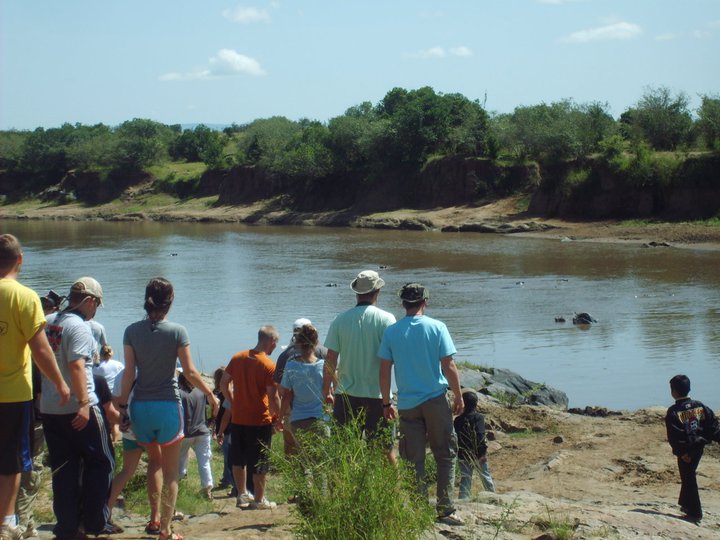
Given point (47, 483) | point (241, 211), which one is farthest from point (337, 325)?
point (241, 211)

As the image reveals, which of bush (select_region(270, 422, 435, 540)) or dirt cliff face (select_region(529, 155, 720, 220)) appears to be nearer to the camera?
bush (select_region(270, 422, 435, 540))

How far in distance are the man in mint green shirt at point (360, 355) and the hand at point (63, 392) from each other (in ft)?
6.22

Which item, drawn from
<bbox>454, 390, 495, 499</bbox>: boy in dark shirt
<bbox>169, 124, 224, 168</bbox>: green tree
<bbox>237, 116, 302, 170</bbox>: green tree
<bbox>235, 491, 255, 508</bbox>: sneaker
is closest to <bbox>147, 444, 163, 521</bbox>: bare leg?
<bbox>235, 491, 255, 508</bbox>: sneaker

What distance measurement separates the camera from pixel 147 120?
83312mm

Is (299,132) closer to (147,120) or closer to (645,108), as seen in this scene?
(147,120)

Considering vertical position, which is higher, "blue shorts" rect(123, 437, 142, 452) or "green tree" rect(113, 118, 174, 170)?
"green tree" rect(113, 118, 174, 170)

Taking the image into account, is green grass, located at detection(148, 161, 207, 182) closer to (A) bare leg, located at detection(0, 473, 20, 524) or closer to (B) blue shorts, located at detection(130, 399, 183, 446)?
(B) blue shorts, located at detection(130, 399, 183, 446)

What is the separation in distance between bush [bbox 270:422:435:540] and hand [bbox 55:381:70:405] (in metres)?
1.34

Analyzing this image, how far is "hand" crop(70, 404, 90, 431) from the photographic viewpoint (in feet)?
18.1

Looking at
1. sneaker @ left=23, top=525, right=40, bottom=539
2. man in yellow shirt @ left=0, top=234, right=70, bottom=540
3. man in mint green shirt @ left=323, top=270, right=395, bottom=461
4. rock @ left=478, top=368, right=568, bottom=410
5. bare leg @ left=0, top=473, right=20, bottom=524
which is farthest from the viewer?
rock @ left=478, top=368, right=568, bottom=410

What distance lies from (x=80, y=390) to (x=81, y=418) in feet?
0.54

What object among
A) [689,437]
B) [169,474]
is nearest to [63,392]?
[169,474]

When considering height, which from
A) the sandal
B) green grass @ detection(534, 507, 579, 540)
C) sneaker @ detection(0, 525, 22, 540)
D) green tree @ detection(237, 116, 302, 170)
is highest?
green tree @ detection(237, 116, 302, 170)

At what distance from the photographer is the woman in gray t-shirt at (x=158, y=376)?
578 centimetres
